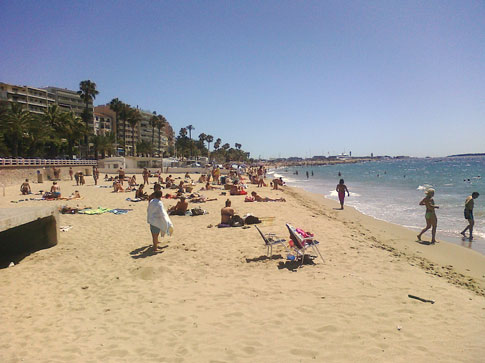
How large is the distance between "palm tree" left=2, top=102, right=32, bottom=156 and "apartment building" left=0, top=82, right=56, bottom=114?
22491 mm

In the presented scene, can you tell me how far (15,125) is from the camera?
38.4m

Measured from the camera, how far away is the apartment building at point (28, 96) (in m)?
60.0

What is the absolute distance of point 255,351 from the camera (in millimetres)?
3400

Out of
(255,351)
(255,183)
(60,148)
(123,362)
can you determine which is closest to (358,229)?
(255,351)

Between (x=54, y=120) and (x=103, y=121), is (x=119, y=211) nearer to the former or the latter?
(x=54, y=120)

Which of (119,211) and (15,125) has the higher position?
(15,125)

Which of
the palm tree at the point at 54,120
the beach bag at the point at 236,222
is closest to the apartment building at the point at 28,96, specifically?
the palm tree at the point at 54,120

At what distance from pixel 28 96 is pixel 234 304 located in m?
75.6

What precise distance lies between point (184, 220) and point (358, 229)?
5.97m

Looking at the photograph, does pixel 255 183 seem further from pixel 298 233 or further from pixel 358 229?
pixel 298 233

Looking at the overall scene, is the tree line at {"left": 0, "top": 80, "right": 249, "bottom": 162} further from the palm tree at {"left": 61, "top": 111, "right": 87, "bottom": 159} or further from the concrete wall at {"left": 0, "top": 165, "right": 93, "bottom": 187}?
the concrete wall at {"left": 0, "top": 165, "right": 93, "bottom": 187}

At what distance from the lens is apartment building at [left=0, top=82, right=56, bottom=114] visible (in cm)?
6003

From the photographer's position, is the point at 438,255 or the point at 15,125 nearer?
the point at 438,255

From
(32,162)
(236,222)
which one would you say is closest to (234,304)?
(236,222)
